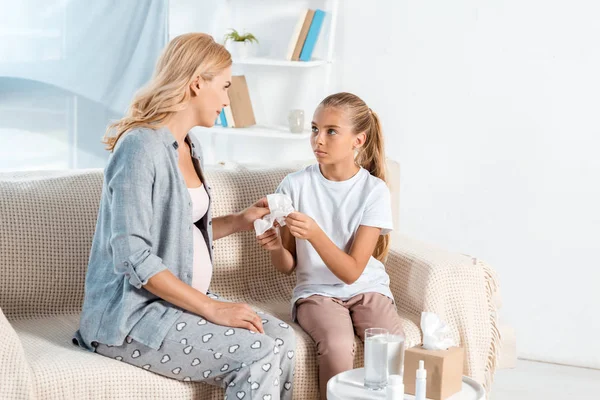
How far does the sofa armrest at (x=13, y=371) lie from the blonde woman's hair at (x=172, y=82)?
509 millimetres

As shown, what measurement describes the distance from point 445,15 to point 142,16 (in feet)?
4.45

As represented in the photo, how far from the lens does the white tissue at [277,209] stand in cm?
224

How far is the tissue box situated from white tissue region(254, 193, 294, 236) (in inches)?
21.2

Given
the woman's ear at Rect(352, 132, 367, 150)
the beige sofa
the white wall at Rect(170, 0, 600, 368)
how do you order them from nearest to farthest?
the beige sofa
the woman's ear at Rect(352, 132, 367, 150)
the white wall at Rect(170, 0, 600, 368)

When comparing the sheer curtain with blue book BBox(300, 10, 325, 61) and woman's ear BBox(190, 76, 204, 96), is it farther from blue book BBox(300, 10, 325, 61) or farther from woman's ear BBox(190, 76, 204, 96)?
woman's ear BBox(190, 76, 204, 96)

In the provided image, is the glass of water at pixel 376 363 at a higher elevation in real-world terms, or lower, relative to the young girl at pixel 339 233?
lower

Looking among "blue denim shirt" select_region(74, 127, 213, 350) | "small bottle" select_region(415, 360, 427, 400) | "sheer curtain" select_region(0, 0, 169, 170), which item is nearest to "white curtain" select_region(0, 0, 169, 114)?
"sheer curtain" select_region(0, 0, 169, 170)

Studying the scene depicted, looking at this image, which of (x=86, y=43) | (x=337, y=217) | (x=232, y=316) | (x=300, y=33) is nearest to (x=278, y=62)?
(x=300, y=33)

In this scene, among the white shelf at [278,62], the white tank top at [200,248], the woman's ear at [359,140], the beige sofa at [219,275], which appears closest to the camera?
the white tank top at [200,248]

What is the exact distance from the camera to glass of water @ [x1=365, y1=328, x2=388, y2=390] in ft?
6.03

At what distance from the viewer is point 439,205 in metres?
3.52

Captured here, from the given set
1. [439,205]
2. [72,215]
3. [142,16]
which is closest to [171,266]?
[72,215]

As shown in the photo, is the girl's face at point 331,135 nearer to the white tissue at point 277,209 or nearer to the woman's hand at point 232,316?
the white tissue at point 277,209

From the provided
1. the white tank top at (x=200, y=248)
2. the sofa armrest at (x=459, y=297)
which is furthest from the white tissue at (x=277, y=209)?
the sofa armrest at (x=459, y=297)
